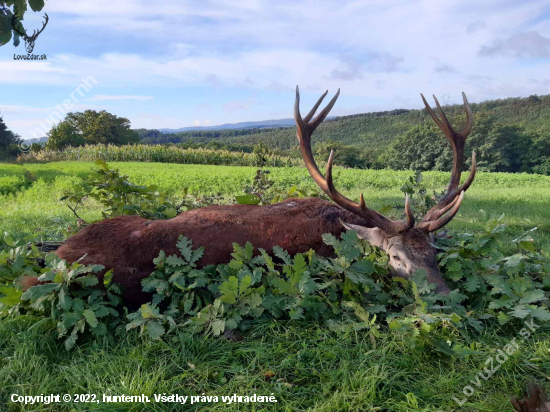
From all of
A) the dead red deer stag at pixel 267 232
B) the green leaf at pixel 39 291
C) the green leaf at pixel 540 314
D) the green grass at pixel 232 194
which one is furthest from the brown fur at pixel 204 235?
the green grass at pixel 232 194

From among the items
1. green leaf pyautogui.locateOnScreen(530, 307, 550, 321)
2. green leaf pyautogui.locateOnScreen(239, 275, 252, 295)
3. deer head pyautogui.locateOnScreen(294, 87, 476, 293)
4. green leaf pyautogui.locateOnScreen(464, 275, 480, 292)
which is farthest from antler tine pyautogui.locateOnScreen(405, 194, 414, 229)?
green leaf pyautogui.locateOnScreen(239, 275, 252, 295)

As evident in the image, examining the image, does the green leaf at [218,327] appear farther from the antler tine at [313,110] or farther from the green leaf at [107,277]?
the antler tine at [313,110]

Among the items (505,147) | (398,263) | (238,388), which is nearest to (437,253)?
(398,263)

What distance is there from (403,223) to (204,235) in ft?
5.95

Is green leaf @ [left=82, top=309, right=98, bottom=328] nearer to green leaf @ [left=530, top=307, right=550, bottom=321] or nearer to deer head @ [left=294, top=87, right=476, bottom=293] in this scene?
deer head @ [left=294, top=87, right=476, bottom=293]

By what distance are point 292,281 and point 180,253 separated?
3.44ft

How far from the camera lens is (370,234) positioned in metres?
3.78

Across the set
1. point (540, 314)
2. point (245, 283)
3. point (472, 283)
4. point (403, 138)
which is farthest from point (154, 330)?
point (403, 138)

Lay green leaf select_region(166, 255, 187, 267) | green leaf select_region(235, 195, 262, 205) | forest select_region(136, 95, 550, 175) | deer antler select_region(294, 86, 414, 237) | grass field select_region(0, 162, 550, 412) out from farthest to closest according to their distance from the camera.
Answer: forest select_region(136, 95, 550, 175) → green leaf select_region(235, 195, 262, 205) → deer antler select_region(294, 86, 414, 237) → green leaf select_region(166, 255, 187, 267) → grass field select_region(0, 162, 550, 412)

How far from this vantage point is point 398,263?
11.5ft

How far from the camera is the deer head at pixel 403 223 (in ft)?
11.3

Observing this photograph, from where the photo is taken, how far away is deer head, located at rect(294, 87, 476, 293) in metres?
3.44

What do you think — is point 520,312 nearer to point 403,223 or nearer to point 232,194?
point 403,223

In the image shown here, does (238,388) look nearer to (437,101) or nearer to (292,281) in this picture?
(292,281)
